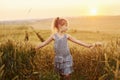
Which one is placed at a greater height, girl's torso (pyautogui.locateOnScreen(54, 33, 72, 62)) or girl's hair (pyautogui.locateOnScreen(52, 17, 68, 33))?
girl's hair (pyautogui.locateOnScreen(52, 17, 68, 33))

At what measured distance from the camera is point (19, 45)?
6402 mm

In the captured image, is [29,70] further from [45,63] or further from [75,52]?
[75,52]

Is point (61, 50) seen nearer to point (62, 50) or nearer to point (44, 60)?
point (62, 50)

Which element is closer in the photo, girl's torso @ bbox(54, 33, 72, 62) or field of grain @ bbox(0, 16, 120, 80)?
girl's torso @ bbox(54, 33, 72, 62)

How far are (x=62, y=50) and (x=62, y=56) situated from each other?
2.8 inches

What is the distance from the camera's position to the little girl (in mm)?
5891

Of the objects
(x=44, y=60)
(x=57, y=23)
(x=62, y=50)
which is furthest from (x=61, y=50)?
(x=44, y=60)

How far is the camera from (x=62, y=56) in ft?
19.3

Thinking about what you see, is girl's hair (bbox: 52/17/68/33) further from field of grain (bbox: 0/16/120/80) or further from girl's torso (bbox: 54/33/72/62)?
field of grain (bbox: 0/16/120/80)

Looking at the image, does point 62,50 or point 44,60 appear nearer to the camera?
point 62,50

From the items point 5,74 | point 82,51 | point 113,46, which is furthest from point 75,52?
point 5,74

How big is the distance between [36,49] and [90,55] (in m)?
0.72

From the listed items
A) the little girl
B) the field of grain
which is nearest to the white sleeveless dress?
the little girl

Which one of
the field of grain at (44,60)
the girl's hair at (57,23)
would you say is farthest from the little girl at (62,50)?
the field of grain at (44,60)
